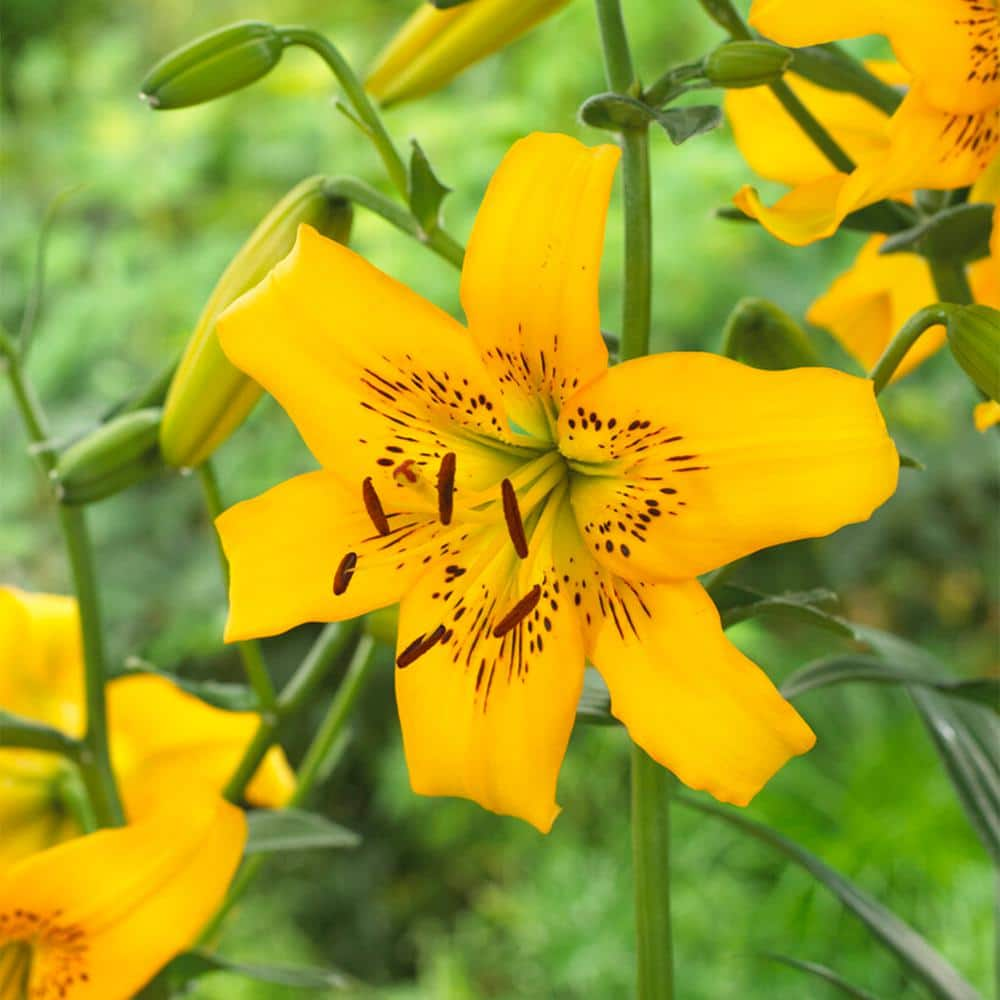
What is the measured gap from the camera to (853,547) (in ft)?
4.57

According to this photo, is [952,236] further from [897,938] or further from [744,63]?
[897,938]

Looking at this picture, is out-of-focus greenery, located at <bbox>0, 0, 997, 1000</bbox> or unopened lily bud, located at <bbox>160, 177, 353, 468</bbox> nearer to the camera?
unopened lily bud, located at <bbox>160, 177, 353, 468</bbox>

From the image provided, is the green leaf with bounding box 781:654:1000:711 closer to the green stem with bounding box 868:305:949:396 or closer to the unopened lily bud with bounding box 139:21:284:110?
the green stem with bounding box 868:305:949:396

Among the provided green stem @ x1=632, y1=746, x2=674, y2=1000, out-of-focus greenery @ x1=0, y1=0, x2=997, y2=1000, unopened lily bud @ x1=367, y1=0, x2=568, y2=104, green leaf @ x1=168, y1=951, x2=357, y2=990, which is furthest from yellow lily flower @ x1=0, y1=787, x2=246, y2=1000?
out-of-focus greenery @ x1=0, y1=0, x2=997, y2=1000

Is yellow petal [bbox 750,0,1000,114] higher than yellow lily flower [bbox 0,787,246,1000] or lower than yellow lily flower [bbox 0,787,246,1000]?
higher

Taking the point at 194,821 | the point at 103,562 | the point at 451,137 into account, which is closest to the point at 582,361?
the point at 194,821

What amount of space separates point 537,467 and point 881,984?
1.07 m

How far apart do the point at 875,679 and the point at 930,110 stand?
0.54 feet

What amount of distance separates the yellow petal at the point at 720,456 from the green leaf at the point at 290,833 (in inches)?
5.0

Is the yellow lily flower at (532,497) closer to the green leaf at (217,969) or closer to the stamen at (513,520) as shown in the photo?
the stamen at (513,520)

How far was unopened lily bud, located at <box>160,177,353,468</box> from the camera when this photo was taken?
0.36 metres

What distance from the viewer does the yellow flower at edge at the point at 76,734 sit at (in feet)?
1.52

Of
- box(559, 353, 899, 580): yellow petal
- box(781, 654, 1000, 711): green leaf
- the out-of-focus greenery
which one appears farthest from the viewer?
the out-of-focus greenery

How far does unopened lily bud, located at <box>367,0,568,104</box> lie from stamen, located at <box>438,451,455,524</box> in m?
0.14
